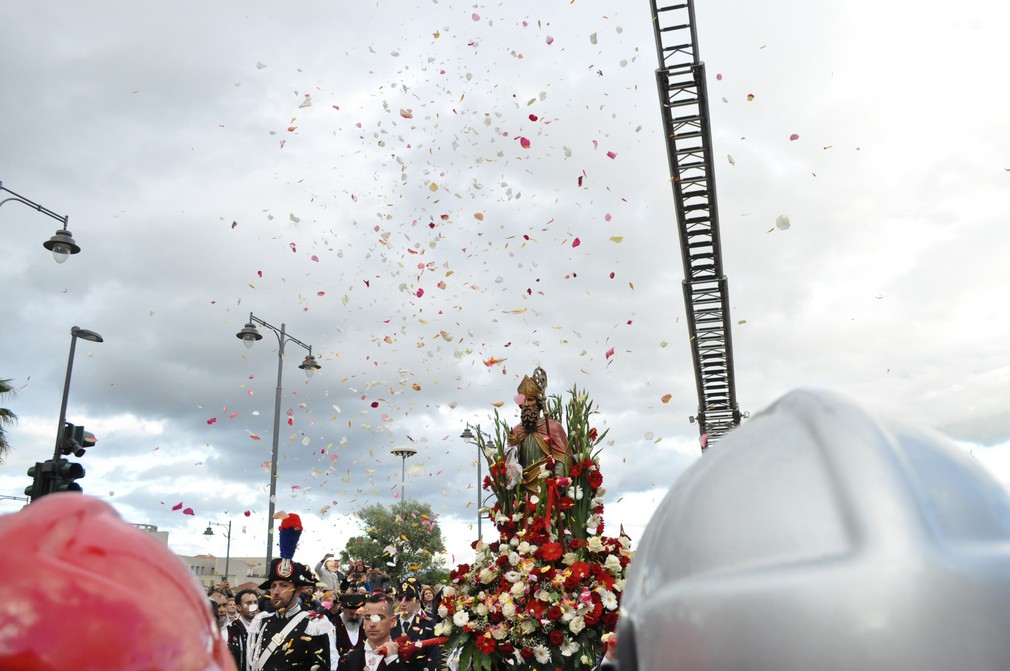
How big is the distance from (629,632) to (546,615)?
4118mm

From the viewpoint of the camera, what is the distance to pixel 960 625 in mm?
849

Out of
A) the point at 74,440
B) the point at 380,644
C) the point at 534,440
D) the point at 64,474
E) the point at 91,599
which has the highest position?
the point at 74,440

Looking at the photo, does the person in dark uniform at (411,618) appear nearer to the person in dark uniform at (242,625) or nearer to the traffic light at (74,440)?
the person in dark uniform at (242,625)

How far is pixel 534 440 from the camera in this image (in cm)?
639

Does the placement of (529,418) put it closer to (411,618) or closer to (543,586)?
(543,586)

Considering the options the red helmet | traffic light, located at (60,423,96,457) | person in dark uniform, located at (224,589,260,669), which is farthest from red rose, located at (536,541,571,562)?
traffic light, located at (60,423,96,457)

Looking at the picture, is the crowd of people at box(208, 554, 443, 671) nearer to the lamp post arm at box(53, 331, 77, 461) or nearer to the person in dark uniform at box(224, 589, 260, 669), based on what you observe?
the person in dark uniform at box(224, 589, 260, 669)

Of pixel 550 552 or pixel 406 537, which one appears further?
pixel 406 537

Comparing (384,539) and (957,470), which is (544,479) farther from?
(384,539)

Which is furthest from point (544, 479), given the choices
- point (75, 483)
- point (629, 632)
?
point (75, 483)

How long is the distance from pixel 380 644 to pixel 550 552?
8.37 ft

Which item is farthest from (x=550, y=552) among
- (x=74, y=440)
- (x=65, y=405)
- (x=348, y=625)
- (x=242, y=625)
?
(x=65, y=405)

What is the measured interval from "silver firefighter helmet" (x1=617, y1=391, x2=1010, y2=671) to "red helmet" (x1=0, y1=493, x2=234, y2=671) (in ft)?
1.81

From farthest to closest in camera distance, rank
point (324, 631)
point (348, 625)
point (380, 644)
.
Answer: point (348, 625) < point (324, 631) < point (380, 644)
